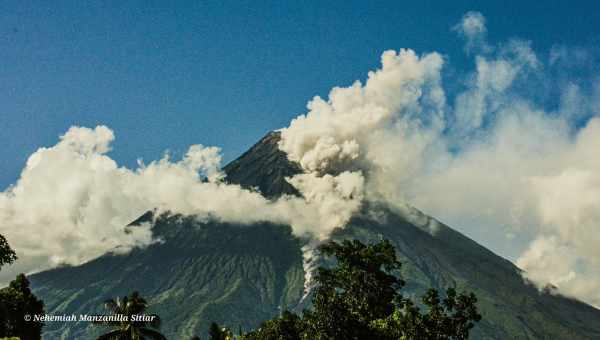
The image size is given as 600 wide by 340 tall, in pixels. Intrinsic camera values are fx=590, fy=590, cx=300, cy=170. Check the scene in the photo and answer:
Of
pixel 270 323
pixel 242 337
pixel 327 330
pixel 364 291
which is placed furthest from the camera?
pixel 242 337

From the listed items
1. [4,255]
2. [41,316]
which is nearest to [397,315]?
[4,255]

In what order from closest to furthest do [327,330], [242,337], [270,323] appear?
[327,330] → [270,323] → [242,337]

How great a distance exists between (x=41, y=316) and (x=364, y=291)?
25.4m

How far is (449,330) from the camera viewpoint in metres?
33.2

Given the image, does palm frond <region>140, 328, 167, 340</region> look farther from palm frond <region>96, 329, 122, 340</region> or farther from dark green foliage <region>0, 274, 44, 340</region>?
dark green foliage <region>0, 274, 44, 340</region>

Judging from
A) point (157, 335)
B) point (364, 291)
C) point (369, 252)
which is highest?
point (369, 252)

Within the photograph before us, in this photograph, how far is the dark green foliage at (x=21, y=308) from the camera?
136 ft

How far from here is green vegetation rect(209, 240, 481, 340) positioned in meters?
33.0

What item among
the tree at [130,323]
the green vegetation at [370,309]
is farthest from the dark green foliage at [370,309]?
the tree at [130,323]

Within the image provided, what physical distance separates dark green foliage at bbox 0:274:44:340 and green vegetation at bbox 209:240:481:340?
702 inches

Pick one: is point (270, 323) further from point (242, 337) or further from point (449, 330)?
point (449, 330)

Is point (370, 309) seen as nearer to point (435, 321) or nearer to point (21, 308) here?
point (435, 321)

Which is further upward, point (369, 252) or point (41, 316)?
point (369, 252)

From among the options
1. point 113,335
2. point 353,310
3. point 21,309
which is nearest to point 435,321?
point 353,310
